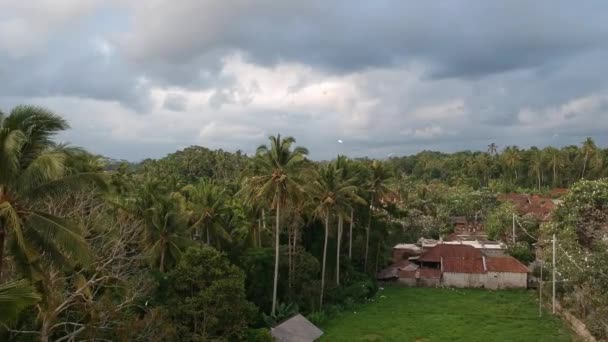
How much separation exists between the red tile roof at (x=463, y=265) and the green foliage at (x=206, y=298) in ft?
81.7

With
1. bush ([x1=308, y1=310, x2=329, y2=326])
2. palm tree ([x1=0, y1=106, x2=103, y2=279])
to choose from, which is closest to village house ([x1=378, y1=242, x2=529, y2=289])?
bush ([x1=308, y1=310, x2=329, y2=326])

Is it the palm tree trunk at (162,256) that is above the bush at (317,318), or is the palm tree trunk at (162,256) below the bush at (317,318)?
above

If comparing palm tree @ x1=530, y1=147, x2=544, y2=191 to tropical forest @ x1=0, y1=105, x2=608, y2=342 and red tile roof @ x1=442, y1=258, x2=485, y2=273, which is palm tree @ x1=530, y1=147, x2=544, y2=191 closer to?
tropical forest @ x1=0, y1=105, x2=608, y2=342

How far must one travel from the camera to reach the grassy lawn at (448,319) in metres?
28.3

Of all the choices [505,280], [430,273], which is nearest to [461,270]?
[430,273]

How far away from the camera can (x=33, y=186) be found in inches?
446

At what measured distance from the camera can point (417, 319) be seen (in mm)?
32094

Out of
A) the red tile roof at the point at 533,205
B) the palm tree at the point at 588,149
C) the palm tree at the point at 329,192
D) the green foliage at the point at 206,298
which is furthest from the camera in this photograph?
the palm tree at the point at 588,149

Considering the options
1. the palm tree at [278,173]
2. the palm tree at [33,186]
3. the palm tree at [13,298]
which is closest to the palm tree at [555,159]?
the palm tree at [278,173]

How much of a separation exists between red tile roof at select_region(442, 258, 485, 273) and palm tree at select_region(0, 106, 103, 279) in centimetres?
3590

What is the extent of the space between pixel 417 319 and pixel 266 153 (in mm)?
13689

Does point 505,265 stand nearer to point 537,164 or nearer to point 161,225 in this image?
point 161,225

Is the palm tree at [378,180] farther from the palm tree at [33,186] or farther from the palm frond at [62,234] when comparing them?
the palm frond at [62,234]

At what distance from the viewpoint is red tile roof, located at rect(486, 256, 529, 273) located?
1645 inches
